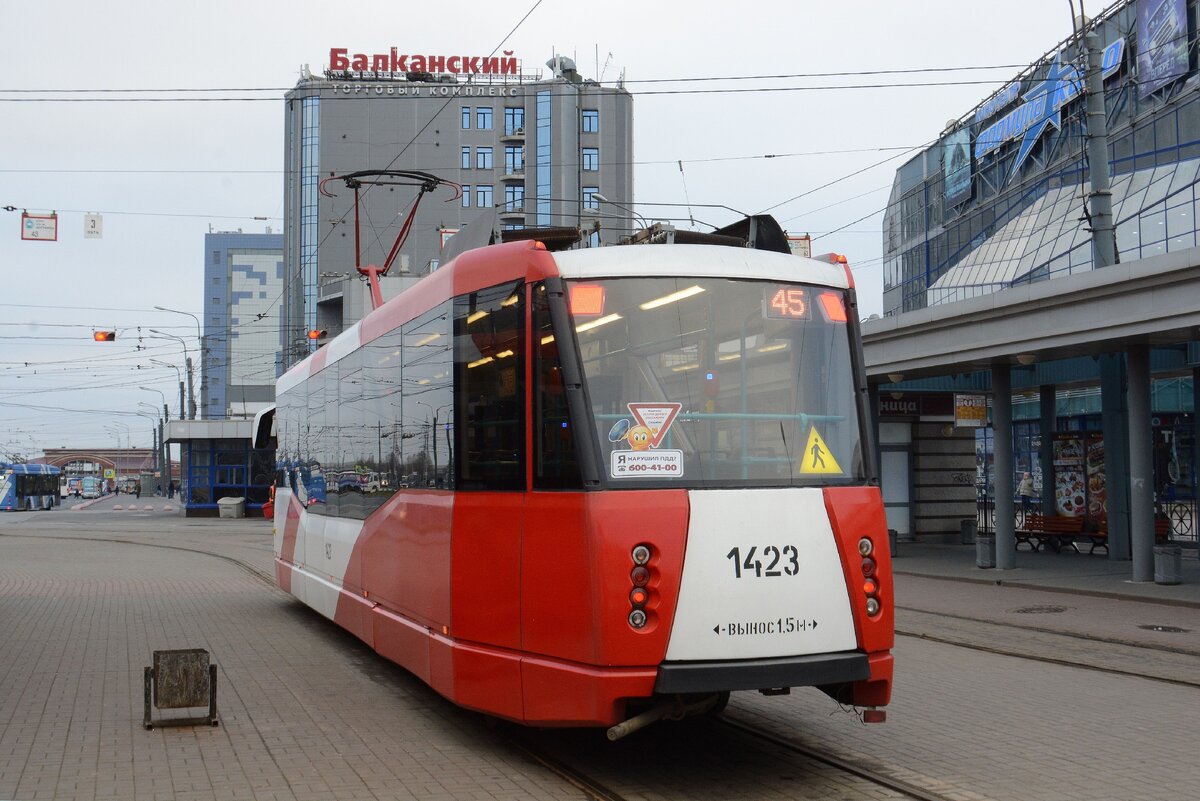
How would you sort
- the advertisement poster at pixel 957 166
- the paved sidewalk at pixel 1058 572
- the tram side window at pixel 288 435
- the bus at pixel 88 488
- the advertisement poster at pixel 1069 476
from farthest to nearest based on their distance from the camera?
the bus at pixel 88 488, the advertisement poster at pixel 957 166, the advertisement poster at pixel 1069 476, the paved sidewalk at pixel 1058 572, the tram side window at pixel 288 435

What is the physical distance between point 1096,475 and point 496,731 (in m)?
20.6

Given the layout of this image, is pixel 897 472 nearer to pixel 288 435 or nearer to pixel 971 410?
pixel 971 410

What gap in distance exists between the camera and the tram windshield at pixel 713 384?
674 cm

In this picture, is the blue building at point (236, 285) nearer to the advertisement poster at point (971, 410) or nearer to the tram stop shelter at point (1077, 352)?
the tram stop shelter at point (1077, 352)

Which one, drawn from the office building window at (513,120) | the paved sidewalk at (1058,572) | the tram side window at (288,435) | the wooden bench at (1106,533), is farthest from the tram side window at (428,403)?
the office building window at (513,120)

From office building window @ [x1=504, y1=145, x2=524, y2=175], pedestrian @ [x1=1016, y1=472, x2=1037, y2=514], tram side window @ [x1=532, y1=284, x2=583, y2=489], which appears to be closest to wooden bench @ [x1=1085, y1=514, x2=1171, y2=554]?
pedestrian @ [x1=1016, y1=472, x2=1037, y2=514]

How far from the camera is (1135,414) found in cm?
1862

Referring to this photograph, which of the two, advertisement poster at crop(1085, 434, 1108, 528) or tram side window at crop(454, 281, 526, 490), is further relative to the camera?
advertisement poster at crop(1085, 434, 1108, 528)

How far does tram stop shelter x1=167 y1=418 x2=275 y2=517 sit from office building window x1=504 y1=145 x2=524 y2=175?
34370mm

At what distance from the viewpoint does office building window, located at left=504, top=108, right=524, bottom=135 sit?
7944cm

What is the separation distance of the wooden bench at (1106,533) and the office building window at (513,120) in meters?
59.8

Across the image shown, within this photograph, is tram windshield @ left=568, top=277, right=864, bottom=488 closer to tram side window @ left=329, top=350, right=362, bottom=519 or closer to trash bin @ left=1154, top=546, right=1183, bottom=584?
tram side window @ left=329, top=350, right=362, bottom=519

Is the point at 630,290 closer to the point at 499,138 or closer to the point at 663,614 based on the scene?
the point at 663,614

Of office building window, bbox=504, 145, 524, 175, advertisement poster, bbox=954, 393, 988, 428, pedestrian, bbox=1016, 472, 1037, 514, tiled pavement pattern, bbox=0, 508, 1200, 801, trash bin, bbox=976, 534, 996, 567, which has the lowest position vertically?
tiled pavement pattern, bbox=0, 508, 1200, 801
